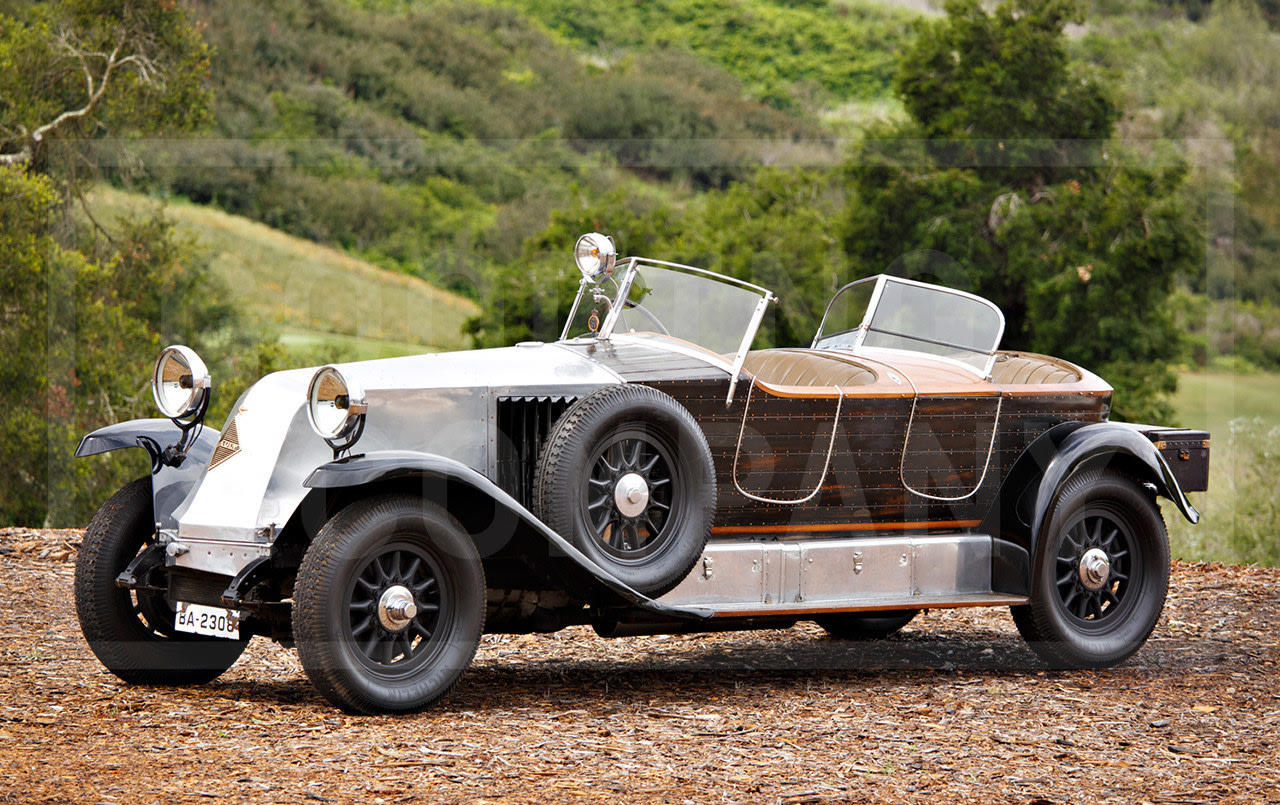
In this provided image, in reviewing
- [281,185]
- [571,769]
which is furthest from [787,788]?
[281,185]

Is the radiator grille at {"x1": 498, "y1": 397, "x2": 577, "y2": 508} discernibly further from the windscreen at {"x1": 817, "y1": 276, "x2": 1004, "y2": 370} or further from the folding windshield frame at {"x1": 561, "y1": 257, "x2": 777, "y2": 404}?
the windscreen at {"x1": 817, "y1": 276, "x2": 1004, "y2": 370}

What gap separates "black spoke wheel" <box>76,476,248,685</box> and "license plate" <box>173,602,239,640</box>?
33 cm

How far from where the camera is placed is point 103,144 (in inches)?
727

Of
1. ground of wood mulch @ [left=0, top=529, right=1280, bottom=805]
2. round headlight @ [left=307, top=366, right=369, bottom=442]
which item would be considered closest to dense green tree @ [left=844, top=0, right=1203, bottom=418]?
ground of wood mulch @ [left=0, top=529, right=1280, bottom=805]

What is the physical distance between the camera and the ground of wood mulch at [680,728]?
4.32 m

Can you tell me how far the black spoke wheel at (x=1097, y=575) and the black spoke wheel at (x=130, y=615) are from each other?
13.0 ft

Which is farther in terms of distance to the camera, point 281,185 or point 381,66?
point 381,66

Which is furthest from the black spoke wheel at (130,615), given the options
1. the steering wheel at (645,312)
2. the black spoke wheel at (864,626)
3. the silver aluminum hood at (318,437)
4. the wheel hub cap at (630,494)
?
the black spoke wheel at (864,626)

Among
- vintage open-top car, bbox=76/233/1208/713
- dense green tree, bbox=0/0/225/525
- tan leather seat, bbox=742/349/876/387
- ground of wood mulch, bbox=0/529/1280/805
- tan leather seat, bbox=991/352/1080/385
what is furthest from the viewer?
dense green tree, bbox=0/0/225/525

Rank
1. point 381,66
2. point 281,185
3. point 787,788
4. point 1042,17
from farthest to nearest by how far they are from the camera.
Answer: point 381,66
point 281,185
point 1042,17
point 787,788

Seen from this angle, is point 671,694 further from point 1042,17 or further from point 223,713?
point 1042,17

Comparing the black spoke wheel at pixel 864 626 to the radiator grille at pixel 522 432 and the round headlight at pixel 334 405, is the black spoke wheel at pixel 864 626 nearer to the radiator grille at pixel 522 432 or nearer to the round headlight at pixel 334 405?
the radiator grille at pixel 522 432

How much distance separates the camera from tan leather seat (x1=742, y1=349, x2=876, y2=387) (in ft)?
22.3

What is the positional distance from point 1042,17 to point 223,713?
2371cm
